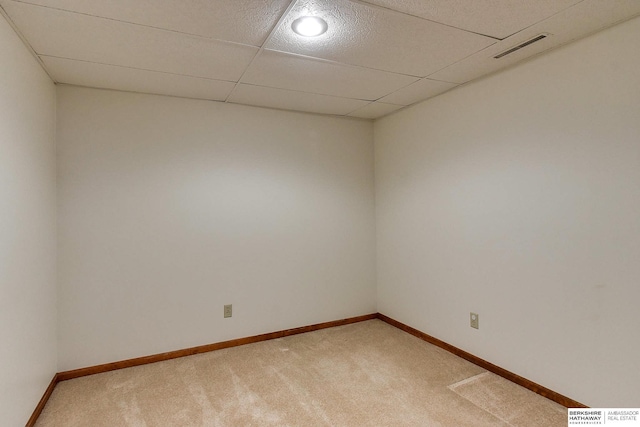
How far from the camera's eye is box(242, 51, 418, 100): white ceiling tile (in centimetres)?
233

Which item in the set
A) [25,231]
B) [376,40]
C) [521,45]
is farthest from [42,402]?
[521,45]

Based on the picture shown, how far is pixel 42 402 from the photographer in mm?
2270

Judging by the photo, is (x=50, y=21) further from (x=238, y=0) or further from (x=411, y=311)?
(x=411, y=311)

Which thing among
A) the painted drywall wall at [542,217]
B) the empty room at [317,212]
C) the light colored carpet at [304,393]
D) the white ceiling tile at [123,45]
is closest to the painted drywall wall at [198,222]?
the empty room at [317,212]

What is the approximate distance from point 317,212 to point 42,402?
2.59m

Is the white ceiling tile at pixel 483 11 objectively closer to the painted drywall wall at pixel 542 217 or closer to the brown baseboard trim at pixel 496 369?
the painted drywall wall at pixel 542 217

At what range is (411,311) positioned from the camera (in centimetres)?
354

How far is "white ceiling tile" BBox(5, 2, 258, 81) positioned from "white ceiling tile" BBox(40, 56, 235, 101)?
11 cm

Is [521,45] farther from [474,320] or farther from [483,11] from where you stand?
[474,320]

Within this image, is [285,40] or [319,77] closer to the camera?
[285,40]

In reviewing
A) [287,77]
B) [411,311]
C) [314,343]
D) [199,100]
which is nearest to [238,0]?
[287,77]

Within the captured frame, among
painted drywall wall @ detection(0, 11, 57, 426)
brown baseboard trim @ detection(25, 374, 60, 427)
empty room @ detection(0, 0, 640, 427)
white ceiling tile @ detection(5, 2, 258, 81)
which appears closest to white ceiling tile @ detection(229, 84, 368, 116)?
empty room @ detection(0, 0, 640, 427)

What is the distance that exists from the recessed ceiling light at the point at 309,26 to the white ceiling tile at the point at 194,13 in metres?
0.11

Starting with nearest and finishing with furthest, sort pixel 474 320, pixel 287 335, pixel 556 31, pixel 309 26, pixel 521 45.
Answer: pixel 309 26
pixel 556 31
pixel 521 45
pixel 474 320
pixel 287 335
